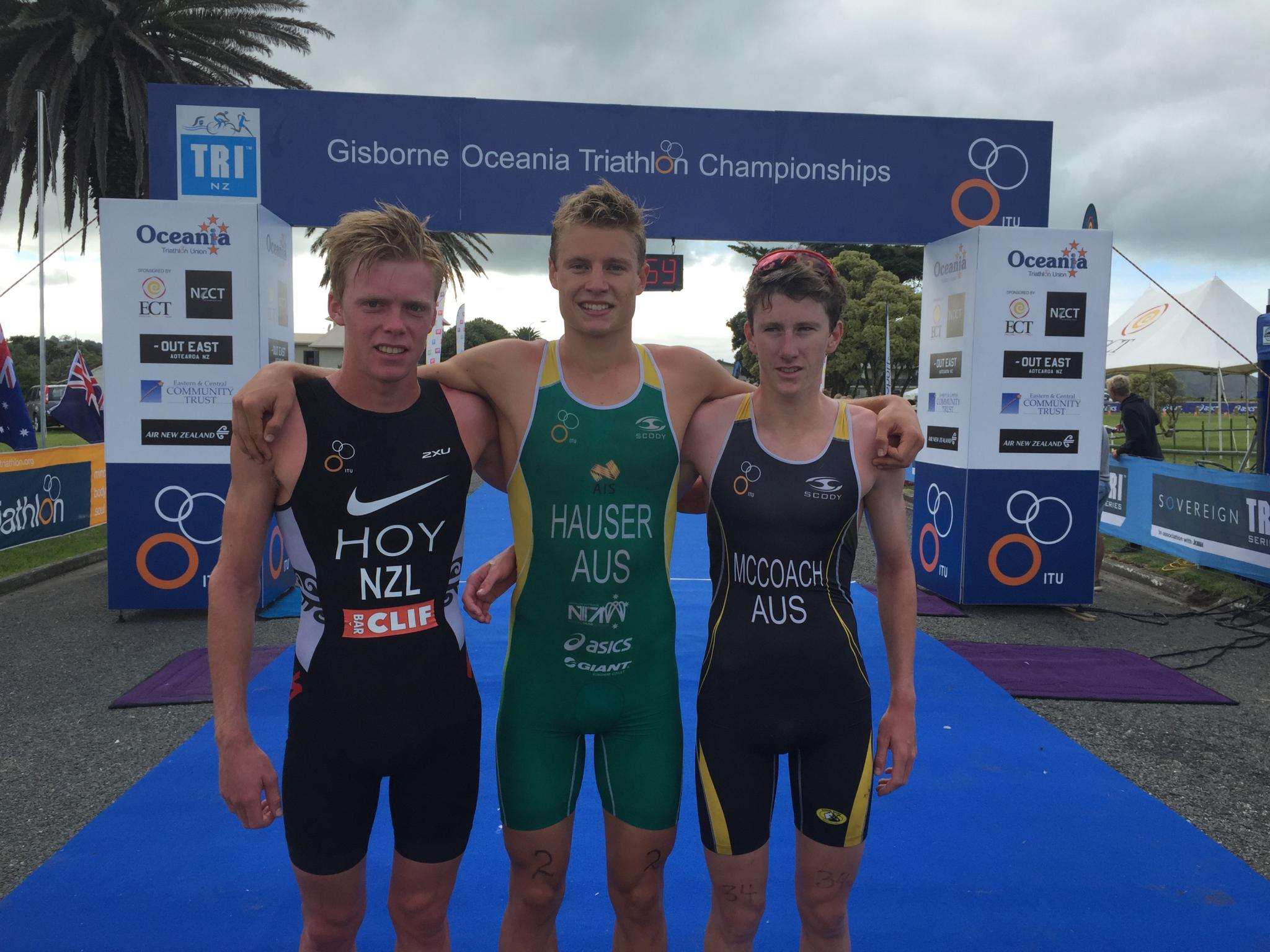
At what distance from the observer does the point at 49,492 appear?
962cm

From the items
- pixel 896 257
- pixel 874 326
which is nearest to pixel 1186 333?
pixel 874 326

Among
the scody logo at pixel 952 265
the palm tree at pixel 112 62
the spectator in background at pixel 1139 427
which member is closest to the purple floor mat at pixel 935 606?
the scody logo at pixel 952 265

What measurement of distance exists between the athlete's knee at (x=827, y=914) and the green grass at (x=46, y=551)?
8952 mm

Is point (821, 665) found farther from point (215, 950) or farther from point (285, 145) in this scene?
point (285, 145)

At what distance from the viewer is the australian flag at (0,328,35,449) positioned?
394 inches

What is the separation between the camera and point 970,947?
115 inches

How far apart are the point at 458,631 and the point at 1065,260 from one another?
6.99m

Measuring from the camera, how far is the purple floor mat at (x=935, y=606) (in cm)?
773

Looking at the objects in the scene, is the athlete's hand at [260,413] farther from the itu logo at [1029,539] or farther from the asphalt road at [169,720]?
the itu logo at [1029,539]

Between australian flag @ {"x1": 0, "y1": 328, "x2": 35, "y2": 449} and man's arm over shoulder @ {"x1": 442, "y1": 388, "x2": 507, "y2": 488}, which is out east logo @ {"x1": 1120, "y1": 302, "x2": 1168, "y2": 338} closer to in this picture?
man's arm over shoulder @ {"x1": 442, "y1": 388, "x2": 507, "y2": 488}

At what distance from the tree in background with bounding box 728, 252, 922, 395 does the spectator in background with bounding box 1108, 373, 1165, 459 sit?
19.1 meters

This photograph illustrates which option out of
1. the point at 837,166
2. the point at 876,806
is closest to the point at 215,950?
the point at 876,806

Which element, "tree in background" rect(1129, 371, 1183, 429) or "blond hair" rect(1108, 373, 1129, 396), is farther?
"tree in background" rect(1129, 371, 1183, 429)

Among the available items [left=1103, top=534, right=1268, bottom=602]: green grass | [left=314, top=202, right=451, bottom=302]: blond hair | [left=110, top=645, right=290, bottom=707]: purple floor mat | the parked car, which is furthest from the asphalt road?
the parked car
